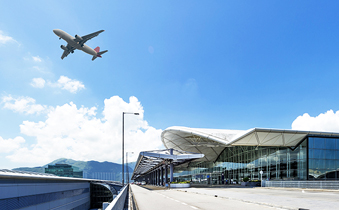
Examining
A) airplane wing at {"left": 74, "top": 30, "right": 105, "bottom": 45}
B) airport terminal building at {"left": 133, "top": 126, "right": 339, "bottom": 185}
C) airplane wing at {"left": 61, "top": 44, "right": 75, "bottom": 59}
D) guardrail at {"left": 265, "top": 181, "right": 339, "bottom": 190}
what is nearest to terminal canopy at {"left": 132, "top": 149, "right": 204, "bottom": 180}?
airport terminal building at {"left": 133, "top": 126, "right": 339, "bottom": 185}

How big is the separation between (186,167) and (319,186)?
2710 inches

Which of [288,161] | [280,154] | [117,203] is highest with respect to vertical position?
[117,203]

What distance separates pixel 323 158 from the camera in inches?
1510

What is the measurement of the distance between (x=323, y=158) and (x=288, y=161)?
18.0ft

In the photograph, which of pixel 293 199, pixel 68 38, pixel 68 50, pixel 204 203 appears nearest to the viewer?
pixel 204 203

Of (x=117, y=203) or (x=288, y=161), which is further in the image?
(x=288, y=161)

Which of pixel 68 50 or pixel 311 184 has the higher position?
pixel 68 50

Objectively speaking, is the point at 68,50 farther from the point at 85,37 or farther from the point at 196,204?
the point at 196,204

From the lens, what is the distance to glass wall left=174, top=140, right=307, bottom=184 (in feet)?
133

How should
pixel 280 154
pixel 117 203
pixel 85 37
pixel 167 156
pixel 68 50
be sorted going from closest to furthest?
pixel 117 203, pixel 85 37, pixel 68 50, pixel 280 154, pixel 167 156

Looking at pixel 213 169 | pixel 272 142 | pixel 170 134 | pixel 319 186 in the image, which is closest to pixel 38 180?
pixel 319 186

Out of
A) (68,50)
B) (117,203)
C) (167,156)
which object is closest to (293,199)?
(117,203)

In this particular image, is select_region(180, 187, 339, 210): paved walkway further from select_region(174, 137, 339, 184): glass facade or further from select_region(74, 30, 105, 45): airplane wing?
select_region(74, 30, 105, 45): airplane wing

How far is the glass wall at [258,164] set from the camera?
40656 mm
